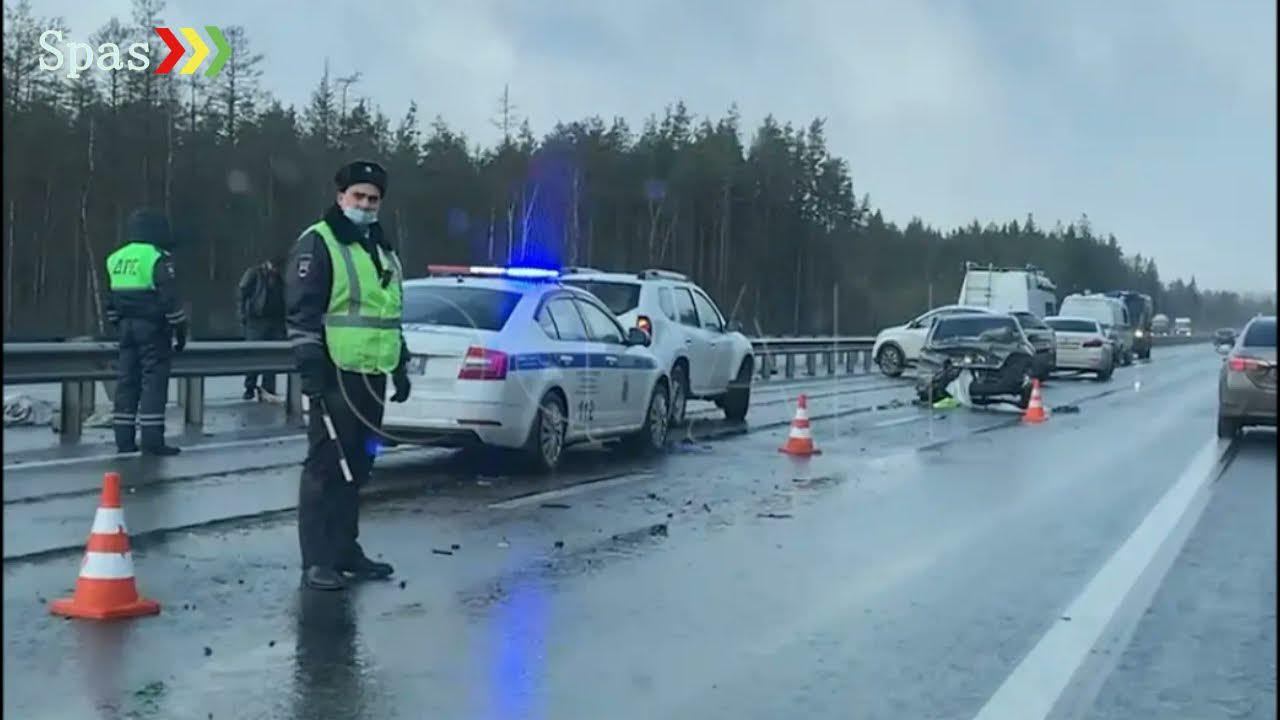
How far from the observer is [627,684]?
5.94m

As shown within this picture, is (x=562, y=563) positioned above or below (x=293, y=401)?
below

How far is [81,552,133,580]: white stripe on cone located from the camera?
22.3 ft

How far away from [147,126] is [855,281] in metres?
25.5

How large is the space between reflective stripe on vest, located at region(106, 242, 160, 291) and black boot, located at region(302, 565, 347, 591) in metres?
5.93

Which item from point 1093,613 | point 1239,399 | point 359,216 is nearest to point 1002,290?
point 1239,399

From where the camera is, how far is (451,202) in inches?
2527

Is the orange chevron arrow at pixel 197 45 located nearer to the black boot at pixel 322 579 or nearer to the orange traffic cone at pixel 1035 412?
the orange traffic cone at pixel 1035 412

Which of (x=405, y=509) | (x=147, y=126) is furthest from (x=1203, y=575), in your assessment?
(x=147, y=126)

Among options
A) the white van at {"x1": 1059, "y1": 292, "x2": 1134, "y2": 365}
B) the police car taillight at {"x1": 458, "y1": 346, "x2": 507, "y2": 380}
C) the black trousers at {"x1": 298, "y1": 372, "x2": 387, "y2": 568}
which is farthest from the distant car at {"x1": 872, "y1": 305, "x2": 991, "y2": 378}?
the black trousers at {"x1": 298, "y1": 372, "x2": 387, "y2": 568}

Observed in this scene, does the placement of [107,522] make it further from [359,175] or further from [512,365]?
[512,365]

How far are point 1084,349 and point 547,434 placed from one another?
93.8ft

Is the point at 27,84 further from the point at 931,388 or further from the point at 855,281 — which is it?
the point at 855,281

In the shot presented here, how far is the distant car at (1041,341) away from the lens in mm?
35125

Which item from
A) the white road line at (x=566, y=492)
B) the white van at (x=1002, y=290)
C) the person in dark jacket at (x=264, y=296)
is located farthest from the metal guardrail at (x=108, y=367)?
the white van at (x=1002, y=290)
